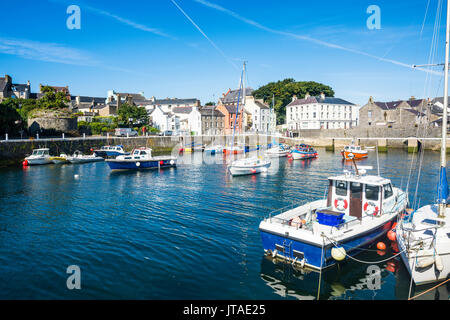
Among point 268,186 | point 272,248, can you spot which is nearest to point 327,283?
point 272,248

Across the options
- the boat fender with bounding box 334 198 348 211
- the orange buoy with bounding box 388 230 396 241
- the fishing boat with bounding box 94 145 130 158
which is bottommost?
the orange buoy with bounding box 388 230 396 241

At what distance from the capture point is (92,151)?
60406 mm

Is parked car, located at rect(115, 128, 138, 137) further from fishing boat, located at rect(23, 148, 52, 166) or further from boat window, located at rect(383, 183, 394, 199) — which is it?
boat window, located at rect(383, 183, 394, 199)

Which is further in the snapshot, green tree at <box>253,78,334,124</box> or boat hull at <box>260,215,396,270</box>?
green tree at <box>253,78,334,124</box>

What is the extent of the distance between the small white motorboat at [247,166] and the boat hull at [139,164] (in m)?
12.7

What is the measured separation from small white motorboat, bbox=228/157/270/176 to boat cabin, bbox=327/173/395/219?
22616 mm

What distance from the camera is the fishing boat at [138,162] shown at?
43.8 m

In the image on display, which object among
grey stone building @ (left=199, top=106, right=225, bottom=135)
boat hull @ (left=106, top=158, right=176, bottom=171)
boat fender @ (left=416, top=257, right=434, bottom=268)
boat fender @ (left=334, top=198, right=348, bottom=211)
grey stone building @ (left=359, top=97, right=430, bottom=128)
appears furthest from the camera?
grey stone building @ (left=199, top=106, right=225, bottom=135)

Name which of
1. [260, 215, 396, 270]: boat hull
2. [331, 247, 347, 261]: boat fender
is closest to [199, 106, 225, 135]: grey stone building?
[260, 215, 396, 270]: boat hull

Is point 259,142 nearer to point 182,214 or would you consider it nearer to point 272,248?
point 182,214

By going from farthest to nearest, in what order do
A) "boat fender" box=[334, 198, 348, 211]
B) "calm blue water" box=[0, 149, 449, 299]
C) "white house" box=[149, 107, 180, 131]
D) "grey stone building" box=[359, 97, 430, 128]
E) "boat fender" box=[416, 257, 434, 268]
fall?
"white house" box=[149, 107, 180, 131], "grey stone building" box=[359, 97, 430, 128], "boat fender" box=[334, 198, 348, 211], "calm blue water" box=[0, 149, 449, 299], "boat fender" box=[416, 257, 434, 268]

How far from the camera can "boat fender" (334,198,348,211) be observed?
52.4 ft

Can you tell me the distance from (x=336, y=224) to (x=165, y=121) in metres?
91.6

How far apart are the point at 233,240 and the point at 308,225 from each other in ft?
13.9
